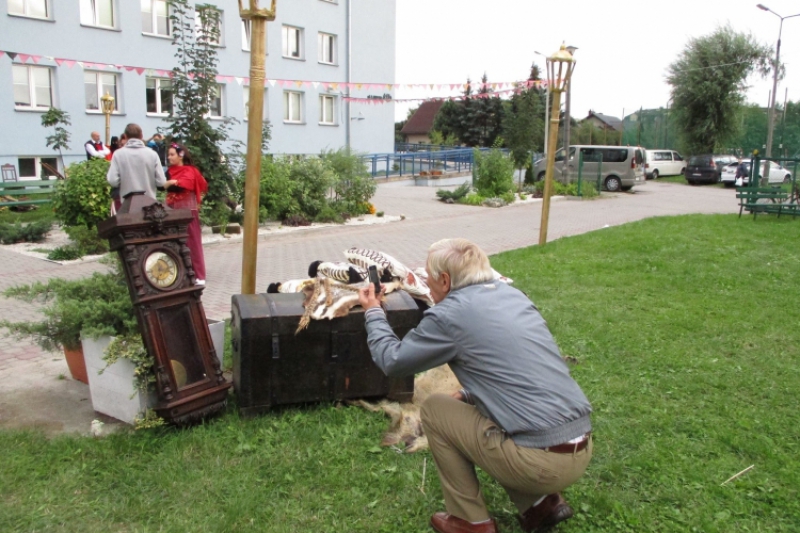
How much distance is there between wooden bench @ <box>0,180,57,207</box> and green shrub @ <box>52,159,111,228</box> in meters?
4.70

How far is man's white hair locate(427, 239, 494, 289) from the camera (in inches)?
116

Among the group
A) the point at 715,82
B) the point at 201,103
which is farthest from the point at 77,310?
the point at 715,82

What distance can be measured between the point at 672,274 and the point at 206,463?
6.97m

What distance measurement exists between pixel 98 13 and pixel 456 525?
23.7m

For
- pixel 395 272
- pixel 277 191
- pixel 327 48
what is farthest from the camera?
pixel 327 48

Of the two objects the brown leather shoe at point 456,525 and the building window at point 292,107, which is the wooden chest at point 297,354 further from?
the building window at point 292,107

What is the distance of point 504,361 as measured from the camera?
280 centimetres

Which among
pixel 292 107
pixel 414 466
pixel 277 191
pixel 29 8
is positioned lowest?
pixel 414 466

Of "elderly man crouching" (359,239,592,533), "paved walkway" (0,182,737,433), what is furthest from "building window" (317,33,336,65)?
"elderly man crouching" (359,239,592,533)

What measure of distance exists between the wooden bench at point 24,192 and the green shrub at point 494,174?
12.1 m

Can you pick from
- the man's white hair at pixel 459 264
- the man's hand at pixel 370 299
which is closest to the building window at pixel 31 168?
the man's hand at pixel 370 299

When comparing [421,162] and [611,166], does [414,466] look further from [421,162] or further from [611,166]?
[421,162]

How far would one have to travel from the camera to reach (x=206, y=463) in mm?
3668

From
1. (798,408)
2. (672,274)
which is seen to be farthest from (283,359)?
(672,274)
